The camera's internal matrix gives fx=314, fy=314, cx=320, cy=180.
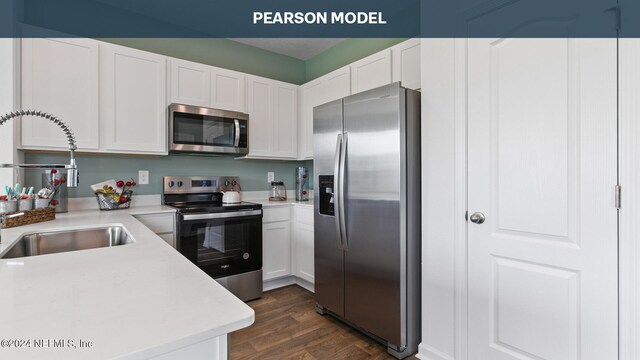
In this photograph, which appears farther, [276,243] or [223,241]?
[276,243]

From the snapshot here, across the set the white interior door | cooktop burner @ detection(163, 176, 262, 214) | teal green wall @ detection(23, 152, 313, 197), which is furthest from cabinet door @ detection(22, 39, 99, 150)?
the white interior door

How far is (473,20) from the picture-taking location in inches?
67.0

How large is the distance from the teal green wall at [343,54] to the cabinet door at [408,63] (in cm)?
49

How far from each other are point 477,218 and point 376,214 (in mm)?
591

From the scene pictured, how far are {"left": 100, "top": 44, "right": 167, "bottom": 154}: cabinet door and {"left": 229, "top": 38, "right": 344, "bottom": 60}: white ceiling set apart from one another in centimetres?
117

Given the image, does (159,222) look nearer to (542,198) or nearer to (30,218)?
(30,218)

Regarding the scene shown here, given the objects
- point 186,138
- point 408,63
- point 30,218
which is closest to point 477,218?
point 408,63

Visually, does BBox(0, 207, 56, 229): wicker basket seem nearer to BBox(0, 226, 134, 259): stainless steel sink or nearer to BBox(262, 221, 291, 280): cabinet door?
BBox(0, 226, 134, 259): stainless steel sink

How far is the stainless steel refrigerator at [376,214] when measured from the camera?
75.2 inches

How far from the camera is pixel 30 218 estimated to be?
1.71 metres

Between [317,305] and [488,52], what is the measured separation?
2126 mm

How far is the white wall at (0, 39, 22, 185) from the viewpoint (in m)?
1.95

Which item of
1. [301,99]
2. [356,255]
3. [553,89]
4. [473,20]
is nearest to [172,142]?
[301,99]

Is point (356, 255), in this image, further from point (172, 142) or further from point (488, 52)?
point (172, 142)
